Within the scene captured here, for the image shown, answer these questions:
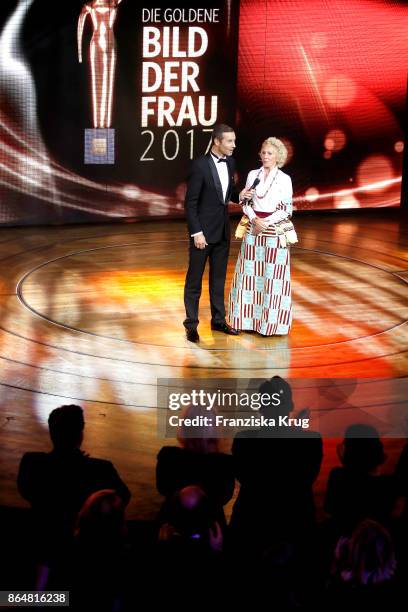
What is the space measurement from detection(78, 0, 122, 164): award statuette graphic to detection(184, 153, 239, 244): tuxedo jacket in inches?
169

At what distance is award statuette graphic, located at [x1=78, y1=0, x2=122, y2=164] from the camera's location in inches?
432

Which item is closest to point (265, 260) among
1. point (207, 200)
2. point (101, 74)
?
point (207, 200)

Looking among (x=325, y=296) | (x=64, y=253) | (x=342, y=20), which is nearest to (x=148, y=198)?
(x=64, y=253)

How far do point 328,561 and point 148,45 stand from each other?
27.4 ft

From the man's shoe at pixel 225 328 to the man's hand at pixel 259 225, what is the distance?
734 mm

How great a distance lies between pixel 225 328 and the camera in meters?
7.62

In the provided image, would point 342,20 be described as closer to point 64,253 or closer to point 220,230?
point 64,253

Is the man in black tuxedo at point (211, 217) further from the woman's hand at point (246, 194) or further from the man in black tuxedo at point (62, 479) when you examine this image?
the man in black tuxedo at point (62, 479)

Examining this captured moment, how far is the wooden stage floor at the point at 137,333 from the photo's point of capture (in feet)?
19.5

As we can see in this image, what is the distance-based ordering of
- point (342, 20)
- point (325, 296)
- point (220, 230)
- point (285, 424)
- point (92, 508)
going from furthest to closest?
point (342, 20) < point (325, 296) < point (220, 230) < point (285, 424) < point (92, 508)

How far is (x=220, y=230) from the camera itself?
23.8ft

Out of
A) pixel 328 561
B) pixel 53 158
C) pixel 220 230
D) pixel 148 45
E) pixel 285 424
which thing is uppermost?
pixel 148 45

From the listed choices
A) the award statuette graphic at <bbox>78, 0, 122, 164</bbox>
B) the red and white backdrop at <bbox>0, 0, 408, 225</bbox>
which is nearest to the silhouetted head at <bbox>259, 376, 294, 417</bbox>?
the red and white backdrop at <bbox>0, 0, 408, 225</bbox>

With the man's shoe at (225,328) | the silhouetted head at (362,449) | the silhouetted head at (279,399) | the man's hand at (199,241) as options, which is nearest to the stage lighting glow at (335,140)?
the man's shoe at (225,328)
